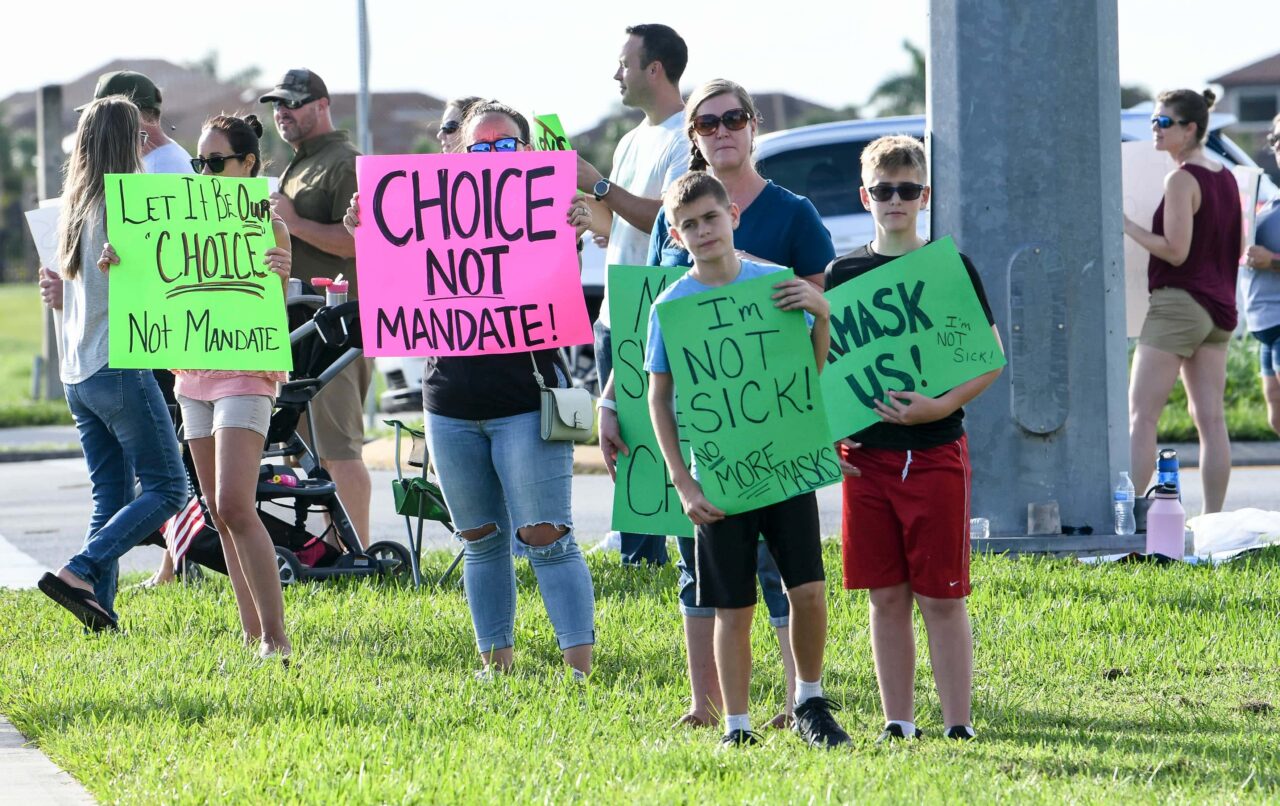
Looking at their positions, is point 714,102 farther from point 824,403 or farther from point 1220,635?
point 1220,635

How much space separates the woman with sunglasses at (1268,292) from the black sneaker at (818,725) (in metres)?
5.48

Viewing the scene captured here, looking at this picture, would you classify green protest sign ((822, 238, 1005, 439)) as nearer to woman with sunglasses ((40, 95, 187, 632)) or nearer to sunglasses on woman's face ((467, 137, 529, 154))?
sunglasses on woman's face ((467, 137, 529, 154))

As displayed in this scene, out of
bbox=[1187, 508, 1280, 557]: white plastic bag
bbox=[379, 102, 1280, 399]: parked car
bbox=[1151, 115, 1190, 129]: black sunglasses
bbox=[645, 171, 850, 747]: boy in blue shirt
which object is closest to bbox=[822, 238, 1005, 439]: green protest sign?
bbox=[645, 171, 850, 747]: boy in blue shirt

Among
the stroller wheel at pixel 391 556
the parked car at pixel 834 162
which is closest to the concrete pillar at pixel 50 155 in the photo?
the parked car at pixel 834 162

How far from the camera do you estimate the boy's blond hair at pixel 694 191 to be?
4738 millimetres

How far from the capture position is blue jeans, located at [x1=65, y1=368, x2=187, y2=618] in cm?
678

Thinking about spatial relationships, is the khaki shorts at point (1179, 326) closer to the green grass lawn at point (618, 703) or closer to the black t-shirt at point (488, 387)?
the green grass lawn at point (618, 703)

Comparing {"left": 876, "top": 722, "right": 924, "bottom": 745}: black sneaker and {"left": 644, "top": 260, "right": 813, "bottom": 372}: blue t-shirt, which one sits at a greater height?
{"left": 644, "top": 260, "right": 813, "bottom": 372}: blue t-shirt

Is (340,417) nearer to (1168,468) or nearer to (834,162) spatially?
(1168,468)

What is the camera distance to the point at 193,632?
22.8 ft

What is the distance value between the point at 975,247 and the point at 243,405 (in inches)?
160

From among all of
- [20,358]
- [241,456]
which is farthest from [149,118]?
[20,358]

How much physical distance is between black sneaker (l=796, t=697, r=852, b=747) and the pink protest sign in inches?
→ 56.0

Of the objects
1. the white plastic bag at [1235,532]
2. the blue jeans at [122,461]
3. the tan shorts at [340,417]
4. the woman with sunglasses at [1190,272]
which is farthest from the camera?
the woman with sunglasses at [1190,272]
